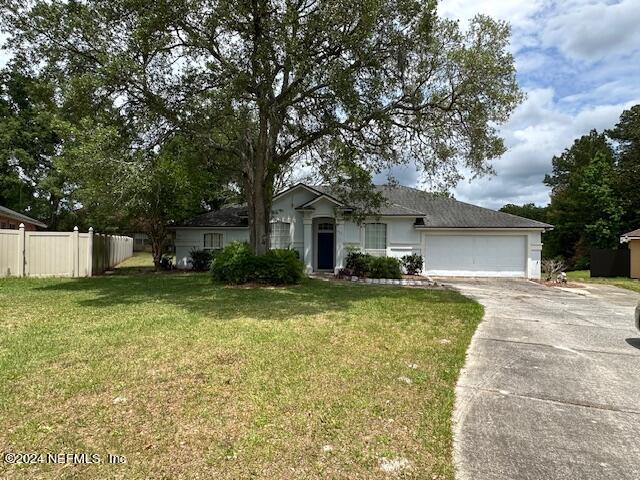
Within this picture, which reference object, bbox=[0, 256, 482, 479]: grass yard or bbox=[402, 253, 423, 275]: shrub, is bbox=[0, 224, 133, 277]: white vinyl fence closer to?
bbox=[0, 256, 482, 479]: grass yard

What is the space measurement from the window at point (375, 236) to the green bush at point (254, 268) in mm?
6435

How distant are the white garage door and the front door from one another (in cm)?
467

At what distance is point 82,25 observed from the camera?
36.3 feet

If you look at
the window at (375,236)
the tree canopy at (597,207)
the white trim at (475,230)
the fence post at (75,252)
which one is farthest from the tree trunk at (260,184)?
the tree canopy at (597,207)

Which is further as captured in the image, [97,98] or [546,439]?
[97,98]

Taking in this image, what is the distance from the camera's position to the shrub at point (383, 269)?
57.9ft

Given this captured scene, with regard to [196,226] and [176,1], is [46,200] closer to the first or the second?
[196,226]

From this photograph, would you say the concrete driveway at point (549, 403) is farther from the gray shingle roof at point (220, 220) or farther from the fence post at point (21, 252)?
the gray shingle roof at point (220, 220)

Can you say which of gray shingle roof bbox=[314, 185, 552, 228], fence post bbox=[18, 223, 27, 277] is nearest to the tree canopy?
gray shingle roof bbox=[314, 185, 552, 228]

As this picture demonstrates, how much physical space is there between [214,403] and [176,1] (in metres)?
10.1

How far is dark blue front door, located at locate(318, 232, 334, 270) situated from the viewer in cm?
2102

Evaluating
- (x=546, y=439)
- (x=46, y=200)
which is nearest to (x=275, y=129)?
(x=546, y=439)

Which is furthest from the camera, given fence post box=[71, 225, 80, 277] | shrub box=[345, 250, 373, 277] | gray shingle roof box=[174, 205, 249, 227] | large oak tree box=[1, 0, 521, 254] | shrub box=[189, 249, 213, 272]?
gray shingle roof box=[174, 205, 249, 227]

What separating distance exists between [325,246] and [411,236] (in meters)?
4.21
